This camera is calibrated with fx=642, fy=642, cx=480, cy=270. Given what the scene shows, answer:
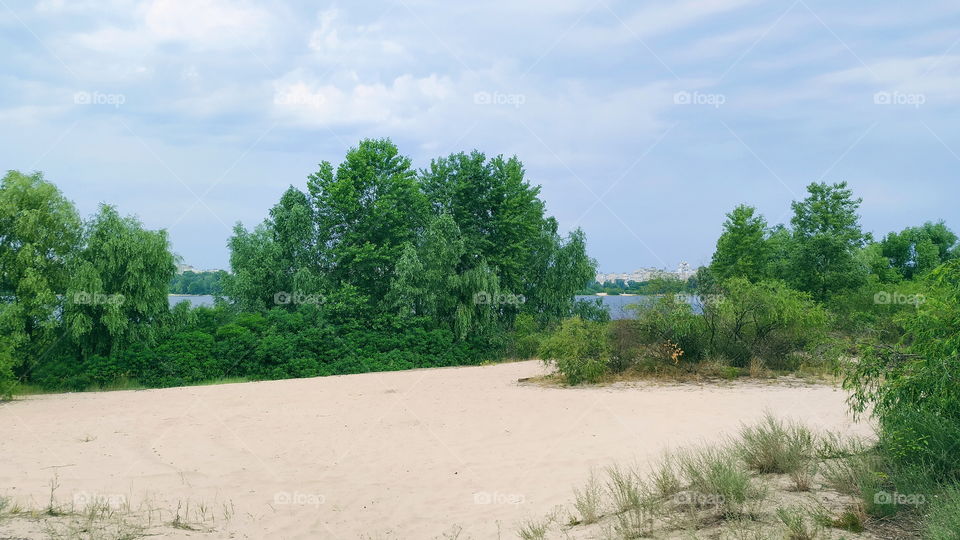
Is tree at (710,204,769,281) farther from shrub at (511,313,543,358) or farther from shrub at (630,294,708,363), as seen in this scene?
shrub at (630,294,708,363)

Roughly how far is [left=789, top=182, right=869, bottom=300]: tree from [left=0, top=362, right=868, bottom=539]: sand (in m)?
19.2

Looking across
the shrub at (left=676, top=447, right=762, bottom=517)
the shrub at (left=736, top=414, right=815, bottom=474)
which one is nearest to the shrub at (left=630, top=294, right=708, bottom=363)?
the shrub at (left=736, top=414, right=815, bottom=474)

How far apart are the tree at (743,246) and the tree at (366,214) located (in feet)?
71.6

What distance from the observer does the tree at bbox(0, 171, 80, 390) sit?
60.8 feet

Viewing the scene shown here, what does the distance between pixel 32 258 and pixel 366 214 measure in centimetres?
1297

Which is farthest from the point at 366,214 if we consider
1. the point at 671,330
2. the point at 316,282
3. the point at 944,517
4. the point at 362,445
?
the point at 944,517

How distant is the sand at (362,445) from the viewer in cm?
800

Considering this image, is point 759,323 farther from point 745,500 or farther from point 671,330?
point 745,500

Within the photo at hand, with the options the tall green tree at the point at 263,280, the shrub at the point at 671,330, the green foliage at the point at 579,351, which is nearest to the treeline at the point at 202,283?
the tall green tree at the point at 263,280

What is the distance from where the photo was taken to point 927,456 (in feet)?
21.9

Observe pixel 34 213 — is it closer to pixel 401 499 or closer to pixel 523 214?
pixel 401 499

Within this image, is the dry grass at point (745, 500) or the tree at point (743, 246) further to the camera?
the tree at point (743, 246)

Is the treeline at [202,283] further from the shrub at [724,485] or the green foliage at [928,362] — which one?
the green foliage at [928,362]

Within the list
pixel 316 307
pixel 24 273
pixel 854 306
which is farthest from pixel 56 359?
pixel 854 306
